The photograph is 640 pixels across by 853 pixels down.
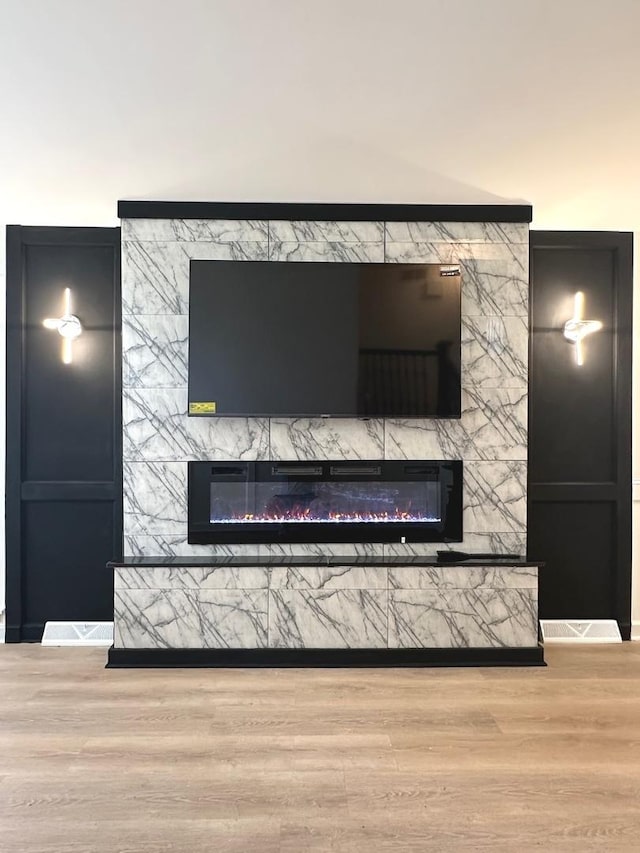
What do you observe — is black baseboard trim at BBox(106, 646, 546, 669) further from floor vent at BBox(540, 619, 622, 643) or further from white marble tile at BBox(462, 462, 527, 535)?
white marble tile at BBox(462, 462, 527, 535)

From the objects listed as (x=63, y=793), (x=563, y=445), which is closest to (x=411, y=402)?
(x=563, y=445)

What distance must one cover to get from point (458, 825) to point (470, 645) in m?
1.45

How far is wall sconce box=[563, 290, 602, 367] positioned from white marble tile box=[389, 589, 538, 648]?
64.3 inches

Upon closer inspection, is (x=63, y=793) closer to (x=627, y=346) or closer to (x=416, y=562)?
(x=416, y=562)

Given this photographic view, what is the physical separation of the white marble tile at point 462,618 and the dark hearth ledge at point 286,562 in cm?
16

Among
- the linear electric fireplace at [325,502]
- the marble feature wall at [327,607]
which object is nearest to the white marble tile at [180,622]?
the marble feature wall at [327,607]

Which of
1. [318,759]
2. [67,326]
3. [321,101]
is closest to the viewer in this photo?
[321,101]

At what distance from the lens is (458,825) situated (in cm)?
215

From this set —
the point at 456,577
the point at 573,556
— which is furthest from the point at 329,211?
the point at 573,556

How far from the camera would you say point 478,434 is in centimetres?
372

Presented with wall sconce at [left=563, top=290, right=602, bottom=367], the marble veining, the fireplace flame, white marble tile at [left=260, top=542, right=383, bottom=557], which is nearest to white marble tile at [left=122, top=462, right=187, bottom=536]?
the marble veining

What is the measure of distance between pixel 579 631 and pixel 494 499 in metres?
1.12

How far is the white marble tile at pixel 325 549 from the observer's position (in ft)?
12.1

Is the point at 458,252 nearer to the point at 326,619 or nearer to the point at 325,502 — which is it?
the point at 325,502
